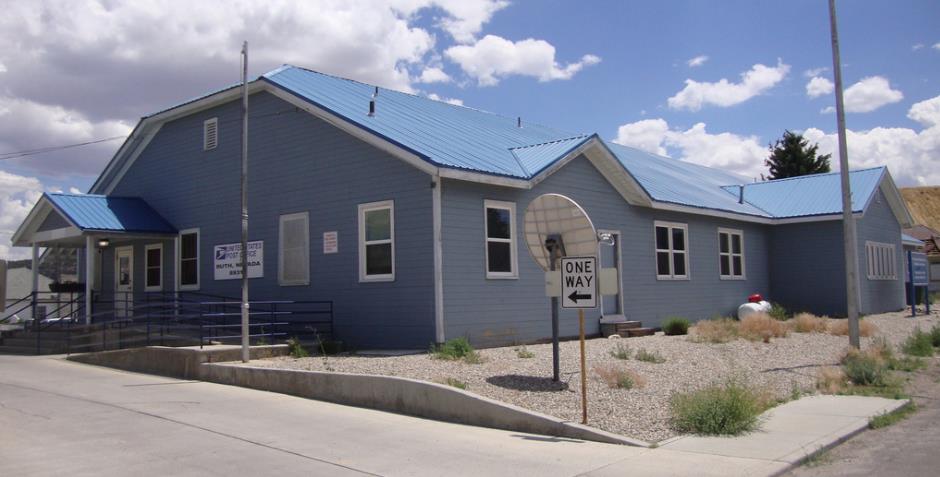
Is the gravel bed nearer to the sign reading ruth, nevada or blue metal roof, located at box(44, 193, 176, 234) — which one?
the sign reading ruth, nevada

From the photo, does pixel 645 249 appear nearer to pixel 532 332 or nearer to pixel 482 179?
pixel 532 332

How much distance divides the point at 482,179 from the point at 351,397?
18.3ft

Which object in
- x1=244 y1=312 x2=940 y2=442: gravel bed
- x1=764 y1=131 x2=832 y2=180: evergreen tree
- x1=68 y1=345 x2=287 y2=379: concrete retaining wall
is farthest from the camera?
x1=764 y1=131 x2=832 y2=180: evergreen tree

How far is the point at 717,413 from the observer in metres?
9.22

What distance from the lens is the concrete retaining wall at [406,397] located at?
9.41 meters

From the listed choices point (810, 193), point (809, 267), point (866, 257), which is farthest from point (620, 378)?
point (866, 257)

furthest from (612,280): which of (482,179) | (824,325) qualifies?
(824,325)

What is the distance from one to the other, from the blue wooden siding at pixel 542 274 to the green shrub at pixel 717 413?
252 inches

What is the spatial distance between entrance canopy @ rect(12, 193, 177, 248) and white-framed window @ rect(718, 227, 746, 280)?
53.8ft

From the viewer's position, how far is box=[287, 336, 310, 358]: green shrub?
15.2 metres

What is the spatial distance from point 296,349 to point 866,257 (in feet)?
71.2

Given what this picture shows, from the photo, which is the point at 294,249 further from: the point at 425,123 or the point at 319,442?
the point at 319,442

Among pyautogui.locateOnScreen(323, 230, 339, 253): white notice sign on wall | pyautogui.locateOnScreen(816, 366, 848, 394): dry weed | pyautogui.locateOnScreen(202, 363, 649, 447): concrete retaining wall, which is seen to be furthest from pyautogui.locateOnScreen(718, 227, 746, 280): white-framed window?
pyautogui.locateOnScreen(202, 363, 649, 447): concrete retaining wall

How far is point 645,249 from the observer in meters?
21.3
